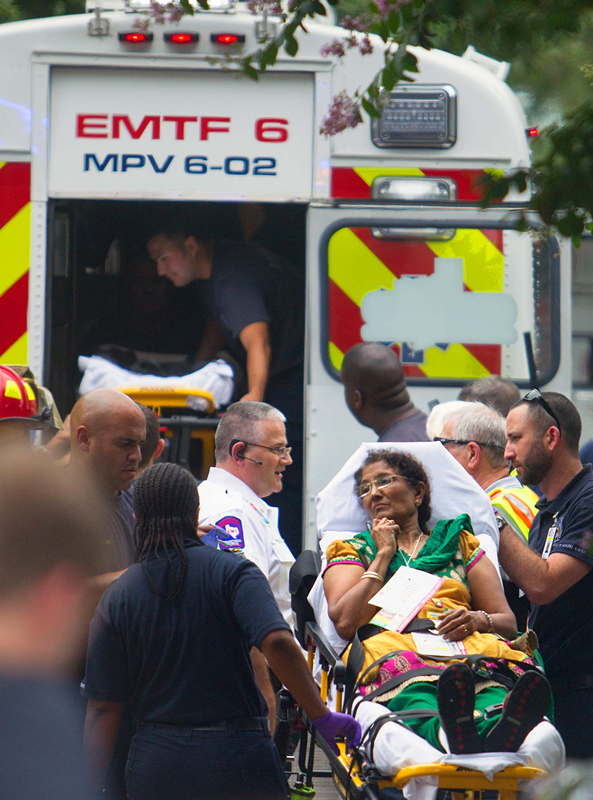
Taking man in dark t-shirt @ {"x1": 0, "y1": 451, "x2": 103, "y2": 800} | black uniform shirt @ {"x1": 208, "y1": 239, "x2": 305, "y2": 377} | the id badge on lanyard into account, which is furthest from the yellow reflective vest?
man in dark t-shirt @ {"x1": 0, "y1": 451, "x2": 103, "y2": 800}

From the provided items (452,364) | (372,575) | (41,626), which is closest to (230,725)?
(372,575)

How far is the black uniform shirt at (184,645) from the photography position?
2.74 meters

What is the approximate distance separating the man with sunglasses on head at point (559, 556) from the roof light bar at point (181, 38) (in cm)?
221

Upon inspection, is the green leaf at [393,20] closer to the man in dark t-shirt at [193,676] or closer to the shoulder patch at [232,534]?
the man in dark t-shirt at [193,676]

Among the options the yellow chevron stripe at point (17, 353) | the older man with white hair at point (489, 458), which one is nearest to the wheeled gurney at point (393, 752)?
the older man with white hair at point (489, 458)

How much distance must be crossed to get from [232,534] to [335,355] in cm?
120

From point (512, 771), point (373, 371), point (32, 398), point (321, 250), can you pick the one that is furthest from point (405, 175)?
point (512, 771)

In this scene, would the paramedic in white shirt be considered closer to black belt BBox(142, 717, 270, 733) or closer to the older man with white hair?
the older man with white hair

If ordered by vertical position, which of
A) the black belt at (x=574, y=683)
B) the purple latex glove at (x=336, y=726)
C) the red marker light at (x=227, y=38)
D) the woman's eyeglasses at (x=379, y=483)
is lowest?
the black belt at (x=574, y=683)

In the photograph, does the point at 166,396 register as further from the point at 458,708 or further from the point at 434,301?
→ the point at 458,708

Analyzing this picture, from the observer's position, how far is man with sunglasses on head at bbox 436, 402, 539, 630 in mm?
4227

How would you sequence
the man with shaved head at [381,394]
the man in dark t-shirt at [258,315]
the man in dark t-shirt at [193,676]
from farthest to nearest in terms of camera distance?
1. the man in dark t-shirt at [258,315]
2. the man with shaved head at [381,394]
3. the man in dark t-shirt at [193,676]

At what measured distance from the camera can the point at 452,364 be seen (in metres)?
4.71

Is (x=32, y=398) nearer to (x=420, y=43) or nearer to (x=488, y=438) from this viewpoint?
(x=488, y=438)
